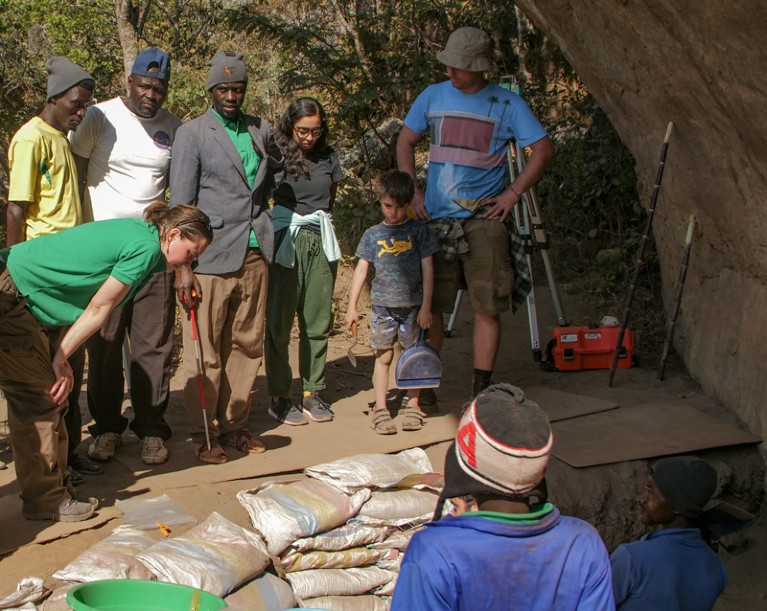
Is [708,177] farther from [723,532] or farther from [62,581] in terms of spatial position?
[62,581]

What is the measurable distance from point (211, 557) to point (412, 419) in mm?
1914

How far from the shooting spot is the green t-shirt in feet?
12.7

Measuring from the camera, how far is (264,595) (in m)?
3.92

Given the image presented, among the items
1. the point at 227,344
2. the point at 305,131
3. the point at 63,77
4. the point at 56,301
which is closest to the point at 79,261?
the point at 56,301

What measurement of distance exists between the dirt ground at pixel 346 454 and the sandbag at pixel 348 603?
527 millimetres

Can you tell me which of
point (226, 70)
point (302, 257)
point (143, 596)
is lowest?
point (143, 596)

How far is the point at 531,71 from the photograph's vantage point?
34.7 feet

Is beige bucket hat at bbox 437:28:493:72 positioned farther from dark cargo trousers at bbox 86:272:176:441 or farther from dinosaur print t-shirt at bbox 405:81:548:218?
dark cargo trousers at bbox 86:272:176:441

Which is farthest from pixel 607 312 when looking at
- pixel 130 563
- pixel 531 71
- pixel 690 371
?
pixel 130 563

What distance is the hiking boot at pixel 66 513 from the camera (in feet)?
13.5

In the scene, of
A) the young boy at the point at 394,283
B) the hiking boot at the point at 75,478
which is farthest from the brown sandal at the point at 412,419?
the hiking boot at the point at 75,478

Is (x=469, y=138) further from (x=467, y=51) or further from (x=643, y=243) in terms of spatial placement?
(x=643, y=243)

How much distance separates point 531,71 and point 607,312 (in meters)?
3.76

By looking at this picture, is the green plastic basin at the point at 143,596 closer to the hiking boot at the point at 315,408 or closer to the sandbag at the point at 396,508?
the sandbag at the point at 396,508
